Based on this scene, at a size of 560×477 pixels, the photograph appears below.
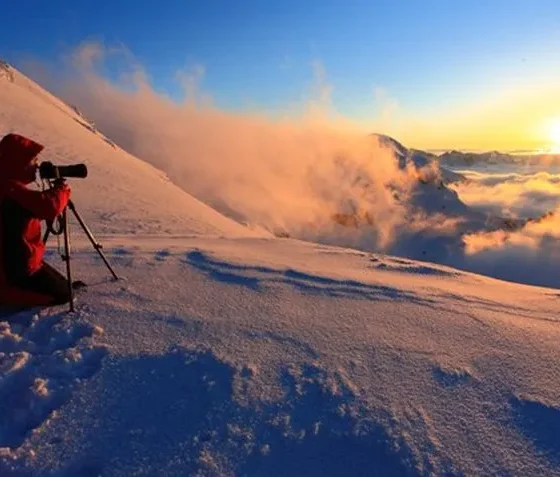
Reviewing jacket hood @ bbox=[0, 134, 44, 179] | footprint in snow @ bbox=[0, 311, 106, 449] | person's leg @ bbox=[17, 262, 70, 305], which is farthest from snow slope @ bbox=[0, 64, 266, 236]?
footprint in snow @ bbox=[0, 311, 106, 449]

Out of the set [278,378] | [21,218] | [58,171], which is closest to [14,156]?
[58,171]

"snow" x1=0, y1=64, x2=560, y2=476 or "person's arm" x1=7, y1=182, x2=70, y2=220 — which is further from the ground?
"person's arm" x1=7, y1=182, x2=70, y2=220

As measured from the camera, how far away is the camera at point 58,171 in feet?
17.4

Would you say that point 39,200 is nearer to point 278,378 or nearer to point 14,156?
point 14,156

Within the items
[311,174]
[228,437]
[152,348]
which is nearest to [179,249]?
[152,348]

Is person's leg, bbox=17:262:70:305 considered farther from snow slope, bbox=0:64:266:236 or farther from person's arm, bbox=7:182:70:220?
snow slope, bbox=0:64:266:236

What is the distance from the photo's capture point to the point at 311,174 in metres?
143

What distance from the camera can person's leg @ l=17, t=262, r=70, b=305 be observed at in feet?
17.4

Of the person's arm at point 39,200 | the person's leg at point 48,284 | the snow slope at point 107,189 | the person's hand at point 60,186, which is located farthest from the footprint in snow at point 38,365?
the snow slope at point 107,189

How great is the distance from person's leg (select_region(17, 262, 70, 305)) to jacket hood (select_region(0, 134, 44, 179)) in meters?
1.03

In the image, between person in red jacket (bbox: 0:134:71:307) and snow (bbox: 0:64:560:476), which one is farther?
person in red jacket (bbox: 0:134:71:307)

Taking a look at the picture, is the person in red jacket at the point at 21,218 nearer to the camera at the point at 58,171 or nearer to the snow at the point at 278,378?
the camera at the point at 58,171

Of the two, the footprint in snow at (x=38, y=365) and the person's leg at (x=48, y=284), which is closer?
the footprint in snow at (x=38, y=365)

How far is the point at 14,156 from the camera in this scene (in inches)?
203
